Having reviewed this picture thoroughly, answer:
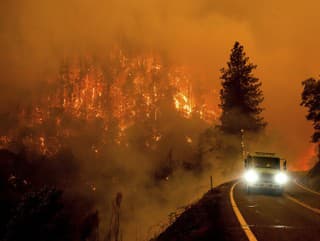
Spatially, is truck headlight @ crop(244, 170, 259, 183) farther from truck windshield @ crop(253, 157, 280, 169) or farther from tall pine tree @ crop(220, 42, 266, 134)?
tall pine tree @ crop(220, 42, 266, 134)

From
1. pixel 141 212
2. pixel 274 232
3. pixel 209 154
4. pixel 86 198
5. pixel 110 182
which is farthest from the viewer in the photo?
pixel 110 182

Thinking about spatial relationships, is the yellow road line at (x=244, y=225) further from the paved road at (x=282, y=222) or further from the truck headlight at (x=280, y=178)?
the truck headlight at (x=280, y=178)

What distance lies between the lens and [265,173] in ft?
74.3

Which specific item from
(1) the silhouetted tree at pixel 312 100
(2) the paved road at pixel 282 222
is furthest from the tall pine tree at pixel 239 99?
(2) the paved road at pixel 282 222

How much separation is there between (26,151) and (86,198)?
3042 inches

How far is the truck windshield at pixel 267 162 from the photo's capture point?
23.5 metres

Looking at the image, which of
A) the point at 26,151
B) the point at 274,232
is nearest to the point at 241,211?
the point at 274,232

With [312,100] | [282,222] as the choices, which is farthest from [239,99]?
[282,222]

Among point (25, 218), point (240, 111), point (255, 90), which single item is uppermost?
point (255, 90)

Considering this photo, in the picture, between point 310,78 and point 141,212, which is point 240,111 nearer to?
point 310,78

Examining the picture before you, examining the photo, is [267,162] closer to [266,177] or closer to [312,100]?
[266,177]

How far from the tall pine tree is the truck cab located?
35.9m

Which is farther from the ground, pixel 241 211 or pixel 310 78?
pixel 310 78

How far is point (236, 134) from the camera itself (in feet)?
197
